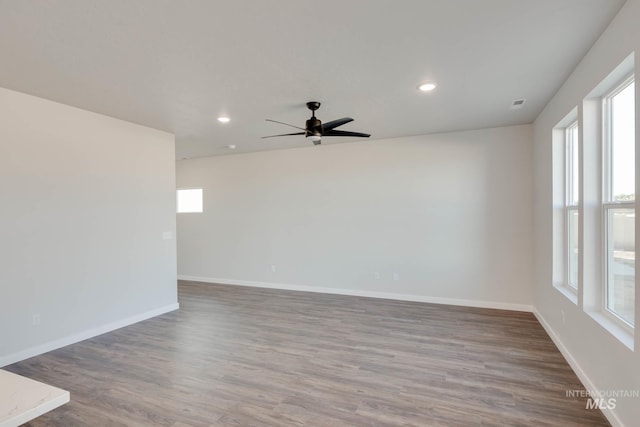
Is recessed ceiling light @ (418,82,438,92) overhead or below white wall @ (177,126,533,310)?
overhead

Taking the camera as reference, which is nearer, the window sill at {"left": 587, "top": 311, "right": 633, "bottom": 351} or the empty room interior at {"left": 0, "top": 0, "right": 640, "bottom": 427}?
the window sill at {"left": 587, "top": 311, "right": 633, "bottom": 351}

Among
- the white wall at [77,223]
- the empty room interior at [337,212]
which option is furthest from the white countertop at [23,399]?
the white wall at [77,223]

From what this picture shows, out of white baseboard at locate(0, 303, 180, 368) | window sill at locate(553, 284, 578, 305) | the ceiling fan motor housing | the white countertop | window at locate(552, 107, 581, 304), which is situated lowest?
white baseboard at locate(0, 303, 180, 368)

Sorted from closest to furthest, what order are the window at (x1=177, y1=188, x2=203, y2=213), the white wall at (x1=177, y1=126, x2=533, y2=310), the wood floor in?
the wood floor → the white wall at (x1=177, y1=126, x2=533, y2=310) → the window at (x1=177, y1=188, x2=203, y2=213)

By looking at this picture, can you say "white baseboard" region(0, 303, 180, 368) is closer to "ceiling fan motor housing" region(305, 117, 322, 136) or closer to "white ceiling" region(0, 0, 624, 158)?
"white ceiling" region(0, 0, 624, 158)

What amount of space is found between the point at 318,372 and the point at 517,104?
367 centimetres

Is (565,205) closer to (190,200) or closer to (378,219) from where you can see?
(378,219)

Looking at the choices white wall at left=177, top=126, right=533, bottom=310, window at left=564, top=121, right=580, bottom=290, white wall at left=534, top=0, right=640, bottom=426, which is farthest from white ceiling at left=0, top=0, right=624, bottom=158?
white wall at left=177, top=126, right=533, bottom=310

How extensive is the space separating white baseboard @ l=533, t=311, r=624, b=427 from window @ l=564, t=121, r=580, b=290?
629 mm

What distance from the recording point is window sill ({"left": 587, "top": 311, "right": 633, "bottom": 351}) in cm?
208

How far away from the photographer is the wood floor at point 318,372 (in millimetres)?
2391

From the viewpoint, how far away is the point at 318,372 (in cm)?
303

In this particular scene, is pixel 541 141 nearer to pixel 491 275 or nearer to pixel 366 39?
pixel 491 275

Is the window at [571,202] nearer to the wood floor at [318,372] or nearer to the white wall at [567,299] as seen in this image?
the white wall at [567,299]
